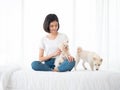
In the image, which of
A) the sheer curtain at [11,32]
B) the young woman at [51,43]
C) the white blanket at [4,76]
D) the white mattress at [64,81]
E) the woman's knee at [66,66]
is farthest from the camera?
the sheer curtain at [11,32]

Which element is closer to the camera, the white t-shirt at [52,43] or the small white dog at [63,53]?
the small white dog at [63,53]

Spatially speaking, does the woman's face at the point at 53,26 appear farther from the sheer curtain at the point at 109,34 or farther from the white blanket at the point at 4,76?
the sheer curtain at the point at 109,34

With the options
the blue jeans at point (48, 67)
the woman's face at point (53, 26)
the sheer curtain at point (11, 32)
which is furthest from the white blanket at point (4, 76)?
the sheer curtain at point (11, 32)

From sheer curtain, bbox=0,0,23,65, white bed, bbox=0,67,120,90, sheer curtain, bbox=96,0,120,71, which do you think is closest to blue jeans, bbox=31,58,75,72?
white bed, bbox=0,67,120,90

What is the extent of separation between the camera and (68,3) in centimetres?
356

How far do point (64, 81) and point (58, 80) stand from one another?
0.17 feet

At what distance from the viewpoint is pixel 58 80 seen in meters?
2.27

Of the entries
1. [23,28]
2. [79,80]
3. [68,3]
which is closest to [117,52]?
[68,3]

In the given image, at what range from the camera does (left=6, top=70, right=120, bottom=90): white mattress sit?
220 centimetres

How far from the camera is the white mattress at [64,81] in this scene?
2.20 meters

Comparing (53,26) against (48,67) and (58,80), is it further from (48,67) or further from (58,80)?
(58,80)

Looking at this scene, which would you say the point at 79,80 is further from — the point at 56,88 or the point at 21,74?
the point at 21,74

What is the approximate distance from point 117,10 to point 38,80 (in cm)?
162

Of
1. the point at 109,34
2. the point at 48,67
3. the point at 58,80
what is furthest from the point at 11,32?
the point at 58,80
